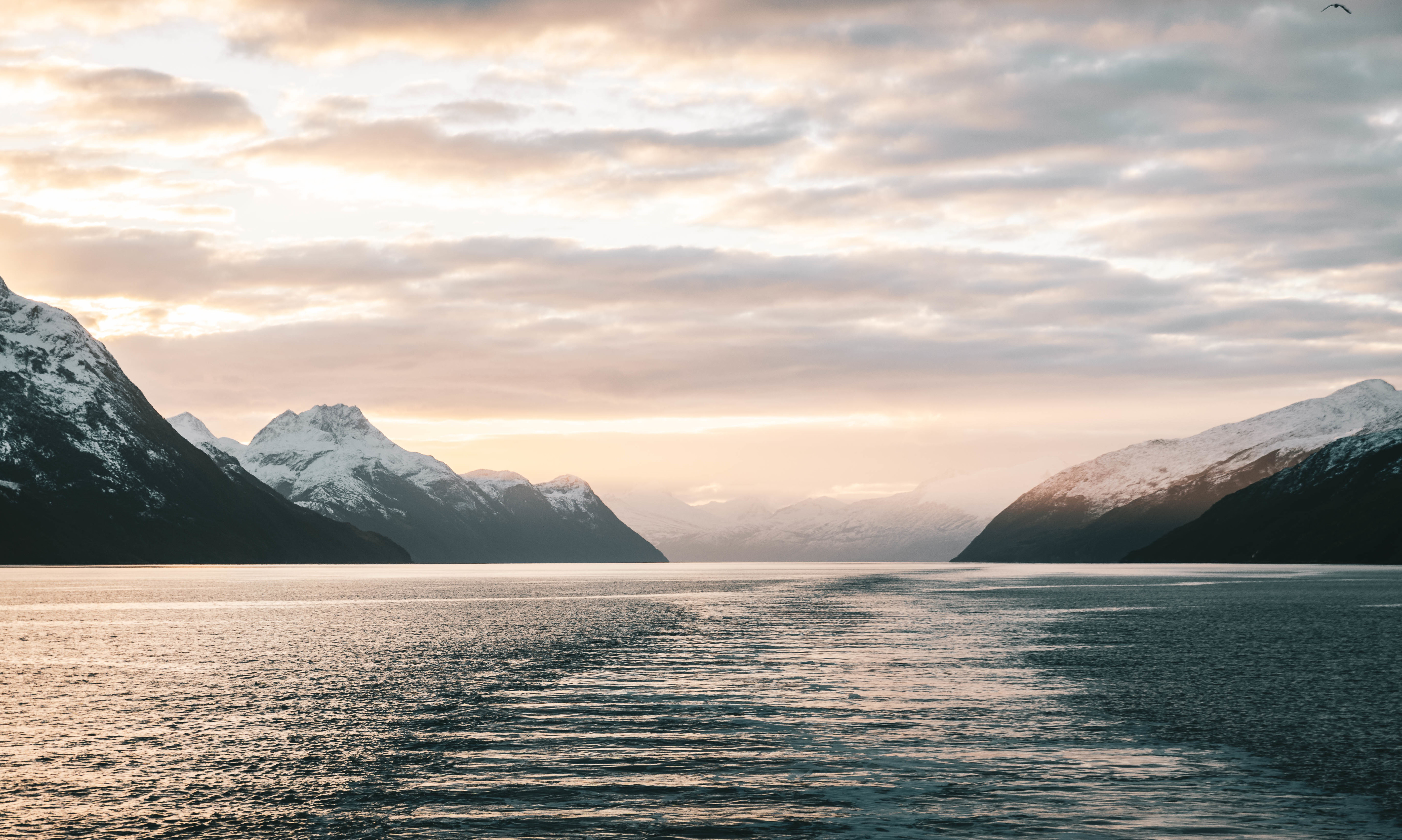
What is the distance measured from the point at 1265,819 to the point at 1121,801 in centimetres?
311

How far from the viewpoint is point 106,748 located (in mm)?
35594

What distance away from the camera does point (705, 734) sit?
124 ft

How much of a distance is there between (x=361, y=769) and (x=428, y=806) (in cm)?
597

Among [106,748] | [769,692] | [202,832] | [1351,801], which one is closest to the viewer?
[202,832]

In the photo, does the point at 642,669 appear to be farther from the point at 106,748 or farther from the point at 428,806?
the point at 428,806

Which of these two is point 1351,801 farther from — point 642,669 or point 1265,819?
point 642,669

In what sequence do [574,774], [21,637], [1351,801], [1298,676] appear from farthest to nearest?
[21,637] < [1298,676] < [574,774] < [1351,801]

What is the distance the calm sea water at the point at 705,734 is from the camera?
26.3 metres

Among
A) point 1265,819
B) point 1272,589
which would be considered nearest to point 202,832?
point 1265,819

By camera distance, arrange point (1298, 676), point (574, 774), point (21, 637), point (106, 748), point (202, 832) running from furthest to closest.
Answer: point (21, 637), point (1298, 676), point (106, 748), point (574, 774), point (202, 832)

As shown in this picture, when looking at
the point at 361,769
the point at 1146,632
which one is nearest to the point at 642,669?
the point at 361,769

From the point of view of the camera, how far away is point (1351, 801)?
27609 millimetres

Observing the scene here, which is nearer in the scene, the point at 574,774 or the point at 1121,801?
the point at 1121,801

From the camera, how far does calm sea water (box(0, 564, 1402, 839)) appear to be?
2627cm
